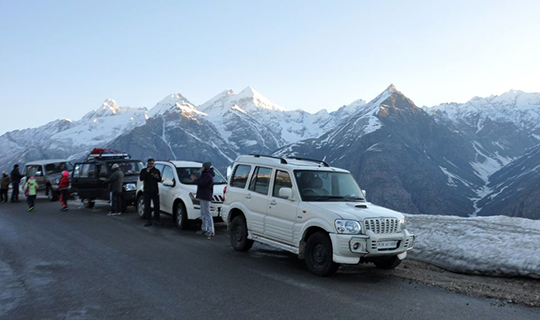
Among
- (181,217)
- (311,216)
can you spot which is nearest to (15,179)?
(181,217)

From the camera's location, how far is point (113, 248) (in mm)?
10328

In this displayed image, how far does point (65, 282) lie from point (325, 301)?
4248 millimetres

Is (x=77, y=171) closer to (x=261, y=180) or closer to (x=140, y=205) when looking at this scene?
(x=140, y=205)

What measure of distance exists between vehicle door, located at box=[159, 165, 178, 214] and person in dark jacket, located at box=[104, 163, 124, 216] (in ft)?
6.39

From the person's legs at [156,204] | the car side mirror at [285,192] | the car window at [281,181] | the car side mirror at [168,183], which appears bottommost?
the person's legs at [156,204]

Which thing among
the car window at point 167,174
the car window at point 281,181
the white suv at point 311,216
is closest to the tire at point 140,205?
the car window at point 167,174

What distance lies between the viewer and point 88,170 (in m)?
19.0

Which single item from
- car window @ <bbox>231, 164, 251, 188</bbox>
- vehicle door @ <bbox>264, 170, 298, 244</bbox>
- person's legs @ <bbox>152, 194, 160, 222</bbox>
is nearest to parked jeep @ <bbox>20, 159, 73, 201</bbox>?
person's legs @ <bbox>152, 194, 160, 222</bbox>

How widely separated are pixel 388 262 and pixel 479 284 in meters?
1.63

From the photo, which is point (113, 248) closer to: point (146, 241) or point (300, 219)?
point (146, 241)

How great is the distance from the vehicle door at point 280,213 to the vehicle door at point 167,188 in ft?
19.1

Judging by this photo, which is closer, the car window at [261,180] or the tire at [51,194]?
the car window at [261,180]

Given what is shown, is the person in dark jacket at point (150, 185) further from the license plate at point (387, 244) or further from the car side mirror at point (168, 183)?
the license plate at point (387, 244)

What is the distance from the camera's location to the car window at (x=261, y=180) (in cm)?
958
